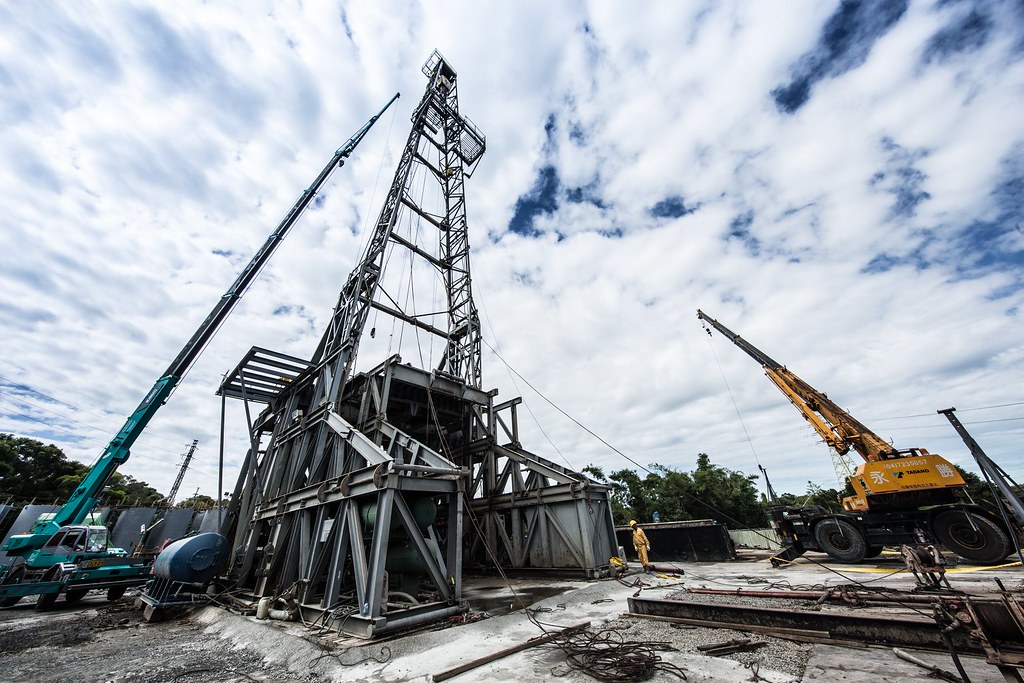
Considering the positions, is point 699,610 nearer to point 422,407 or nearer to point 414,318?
point 422,407

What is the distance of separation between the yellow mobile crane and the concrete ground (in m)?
0.95

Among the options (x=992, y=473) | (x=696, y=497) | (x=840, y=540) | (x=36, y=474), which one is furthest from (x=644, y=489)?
(x=36, y=474)

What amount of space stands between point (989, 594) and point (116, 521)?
129 ft

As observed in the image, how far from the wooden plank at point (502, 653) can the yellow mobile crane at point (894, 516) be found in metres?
8.32

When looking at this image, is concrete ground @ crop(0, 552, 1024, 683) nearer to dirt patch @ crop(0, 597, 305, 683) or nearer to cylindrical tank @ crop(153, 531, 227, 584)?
dirt patch @ crop(0, 597, 305, 683)

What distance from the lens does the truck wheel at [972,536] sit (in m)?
8.47

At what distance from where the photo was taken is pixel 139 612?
30.1 feet

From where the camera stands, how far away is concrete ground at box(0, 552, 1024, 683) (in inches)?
134

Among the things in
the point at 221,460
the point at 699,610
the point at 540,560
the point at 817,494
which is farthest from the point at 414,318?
the point at 817,494

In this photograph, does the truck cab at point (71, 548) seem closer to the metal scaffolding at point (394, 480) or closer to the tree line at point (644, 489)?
the metal scaffolding at point (394, 480)

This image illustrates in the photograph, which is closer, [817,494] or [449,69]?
[449,69]

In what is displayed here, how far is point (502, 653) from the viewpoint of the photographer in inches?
164

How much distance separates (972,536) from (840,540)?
8.18ft

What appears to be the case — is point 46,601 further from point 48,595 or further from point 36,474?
point 36,474
